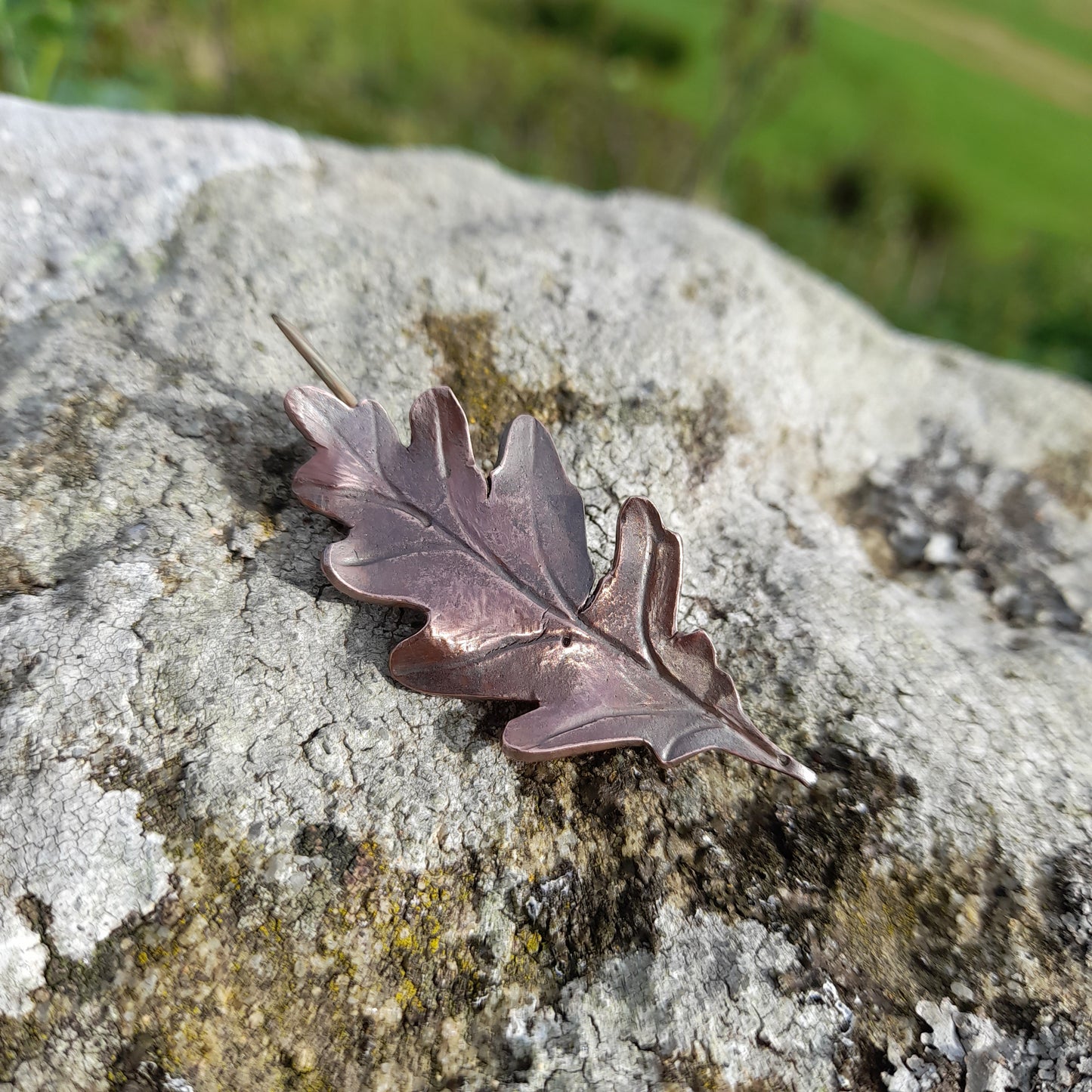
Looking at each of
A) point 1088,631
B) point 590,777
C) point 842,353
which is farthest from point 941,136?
point 590,777

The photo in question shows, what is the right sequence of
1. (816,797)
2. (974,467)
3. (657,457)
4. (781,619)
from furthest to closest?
(974,467)
(657,457)
(781,619)
(816,797)

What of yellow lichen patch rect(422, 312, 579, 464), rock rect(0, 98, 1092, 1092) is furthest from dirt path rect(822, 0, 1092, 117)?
yellow lichen patch rect(422, 312, 579, 464)

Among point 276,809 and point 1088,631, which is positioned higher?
point 1088,631

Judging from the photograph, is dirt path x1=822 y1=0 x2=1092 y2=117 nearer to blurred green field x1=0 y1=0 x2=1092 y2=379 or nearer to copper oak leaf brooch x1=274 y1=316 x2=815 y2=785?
blurred green field x1=0 y1=0 x2=1092 y2=379

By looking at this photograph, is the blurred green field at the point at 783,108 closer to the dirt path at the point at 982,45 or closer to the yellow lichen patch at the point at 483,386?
the dirt path at the point at 982,45

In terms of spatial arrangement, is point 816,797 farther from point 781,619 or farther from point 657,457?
point 657,457

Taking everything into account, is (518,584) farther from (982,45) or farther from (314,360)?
(982,45)

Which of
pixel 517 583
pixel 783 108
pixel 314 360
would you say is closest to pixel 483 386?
pixel 314 360
